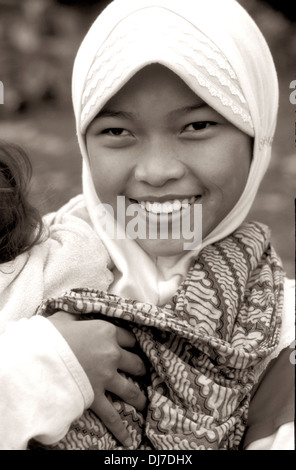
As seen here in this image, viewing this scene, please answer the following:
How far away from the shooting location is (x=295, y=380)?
1413 millimetres

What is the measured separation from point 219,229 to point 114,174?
0.28m

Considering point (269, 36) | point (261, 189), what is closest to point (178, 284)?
point (269, 36)

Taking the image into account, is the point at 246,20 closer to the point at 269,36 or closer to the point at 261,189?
the point at 269,36

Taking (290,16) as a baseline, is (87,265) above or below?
below

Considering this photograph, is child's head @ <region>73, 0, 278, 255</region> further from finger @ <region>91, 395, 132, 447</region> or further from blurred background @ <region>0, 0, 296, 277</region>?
blurred background @ <region>0, 0, 296, 277</region>

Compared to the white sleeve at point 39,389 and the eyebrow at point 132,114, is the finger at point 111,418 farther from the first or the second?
the eyebrow at point 132,114

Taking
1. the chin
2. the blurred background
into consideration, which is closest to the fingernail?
the chin

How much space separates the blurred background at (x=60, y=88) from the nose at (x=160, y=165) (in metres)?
0.88

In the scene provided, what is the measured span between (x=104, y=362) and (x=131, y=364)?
7 centimetres

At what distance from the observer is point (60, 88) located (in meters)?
3.10

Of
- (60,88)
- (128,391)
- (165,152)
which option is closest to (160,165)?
(165,152)

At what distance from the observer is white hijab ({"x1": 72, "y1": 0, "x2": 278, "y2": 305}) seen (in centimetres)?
141

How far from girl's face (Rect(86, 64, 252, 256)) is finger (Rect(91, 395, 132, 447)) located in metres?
0.38
